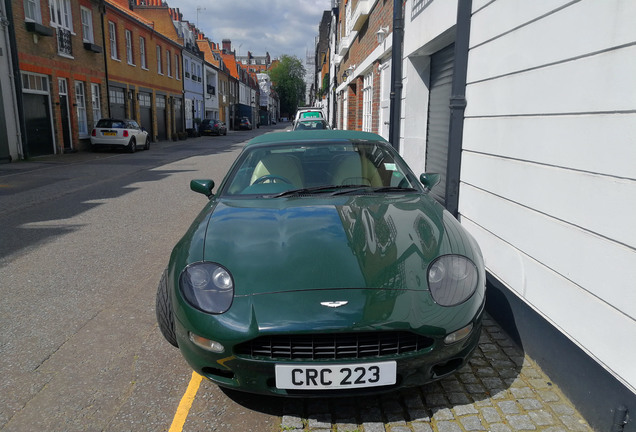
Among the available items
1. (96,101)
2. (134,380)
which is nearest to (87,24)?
(96,101)

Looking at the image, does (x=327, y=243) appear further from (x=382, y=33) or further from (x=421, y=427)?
(x=382, y=33)

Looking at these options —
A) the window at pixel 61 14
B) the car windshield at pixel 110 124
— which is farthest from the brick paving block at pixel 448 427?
the window at pixel 61 14

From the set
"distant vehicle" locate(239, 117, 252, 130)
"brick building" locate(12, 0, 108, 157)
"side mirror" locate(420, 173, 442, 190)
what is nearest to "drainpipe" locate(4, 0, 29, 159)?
"brick building" locate(12, 0, 108, 157)

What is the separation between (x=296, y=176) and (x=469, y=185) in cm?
171

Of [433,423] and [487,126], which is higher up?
[487,126]

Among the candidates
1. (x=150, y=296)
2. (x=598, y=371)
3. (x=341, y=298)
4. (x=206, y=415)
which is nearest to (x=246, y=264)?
(x=341, y=298)

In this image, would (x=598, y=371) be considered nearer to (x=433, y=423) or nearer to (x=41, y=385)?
(x=433, y=423)

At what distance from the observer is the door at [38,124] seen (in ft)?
57.6

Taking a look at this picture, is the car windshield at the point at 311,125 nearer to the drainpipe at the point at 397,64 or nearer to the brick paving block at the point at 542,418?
the drainpipe at the point at 397,64

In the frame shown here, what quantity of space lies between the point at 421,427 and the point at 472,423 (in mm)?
268

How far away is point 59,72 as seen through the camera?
1991 cm

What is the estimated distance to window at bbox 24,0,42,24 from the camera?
17703 millimetres

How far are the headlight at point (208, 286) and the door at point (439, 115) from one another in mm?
4167

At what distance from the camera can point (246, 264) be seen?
8.11 ft
